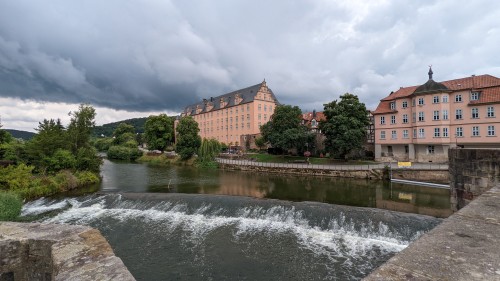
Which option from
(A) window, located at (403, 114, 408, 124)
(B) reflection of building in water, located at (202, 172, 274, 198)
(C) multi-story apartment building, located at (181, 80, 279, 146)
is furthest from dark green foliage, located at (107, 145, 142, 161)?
(A) window, located at (403, 114, 408, 124)

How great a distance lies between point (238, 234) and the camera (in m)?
13.2

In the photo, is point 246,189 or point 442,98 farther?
point 442,98

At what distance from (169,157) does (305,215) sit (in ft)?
160

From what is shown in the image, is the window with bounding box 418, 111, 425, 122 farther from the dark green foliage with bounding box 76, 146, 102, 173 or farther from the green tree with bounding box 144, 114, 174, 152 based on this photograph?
the green tree with bounding box 144, 114, 174, 152

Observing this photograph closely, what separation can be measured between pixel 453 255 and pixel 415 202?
2109 cm

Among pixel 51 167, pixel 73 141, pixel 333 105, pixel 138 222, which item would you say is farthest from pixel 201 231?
pixel 333 105

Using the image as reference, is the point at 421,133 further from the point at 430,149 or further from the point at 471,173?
the point at 471,173

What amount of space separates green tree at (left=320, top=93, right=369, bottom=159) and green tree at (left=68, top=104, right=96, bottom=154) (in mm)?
37095

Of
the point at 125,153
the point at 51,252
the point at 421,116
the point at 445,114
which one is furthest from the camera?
the point at 125,153

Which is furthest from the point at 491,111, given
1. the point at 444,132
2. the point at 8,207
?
the point at 8,207

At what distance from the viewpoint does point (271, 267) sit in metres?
9.84

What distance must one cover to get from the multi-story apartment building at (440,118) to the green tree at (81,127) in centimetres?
4720

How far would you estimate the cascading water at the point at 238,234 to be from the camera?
973 cm

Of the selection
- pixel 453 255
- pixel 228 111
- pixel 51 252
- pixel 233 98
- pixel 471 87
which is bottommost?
pixel 51 252
